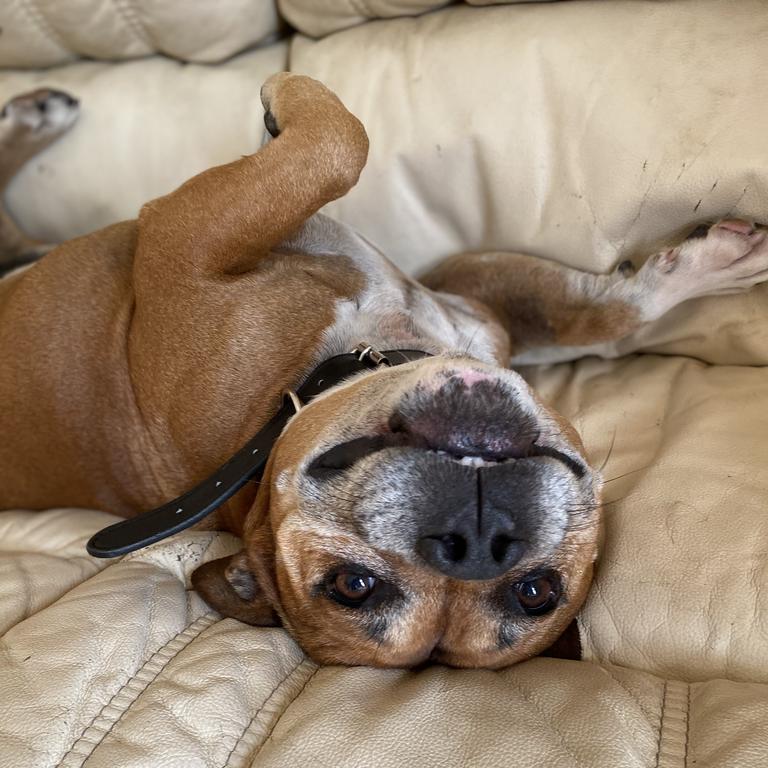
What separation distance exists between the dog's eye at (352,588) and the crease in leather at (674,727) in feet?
2.27

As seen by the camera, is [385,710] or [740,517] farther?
[740,517]

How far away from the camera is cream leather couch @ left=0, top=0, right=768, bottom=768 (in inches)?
61.3

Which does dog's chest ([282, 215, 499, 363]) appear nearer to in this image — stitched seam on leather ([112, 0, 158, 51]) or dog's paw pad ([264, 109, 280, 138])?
dog's paw pad ([264, 109, 280, 138])

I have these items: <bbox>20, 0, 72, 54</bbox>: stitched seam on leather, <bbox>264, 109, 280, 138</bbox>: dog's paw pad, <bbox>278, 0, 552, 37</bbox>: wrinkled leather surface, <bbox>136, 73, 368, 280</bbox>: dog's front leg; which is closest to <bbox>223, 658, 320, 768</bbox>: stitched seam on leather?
<bbox>136, 73, 368, 280</bbox>: dog's front leg

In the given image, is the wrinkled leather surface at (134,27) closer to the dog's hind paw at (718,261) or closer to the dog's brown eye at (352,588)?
the dog's hind paw at (718,261)

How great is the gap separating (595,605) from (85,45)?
2.89 m

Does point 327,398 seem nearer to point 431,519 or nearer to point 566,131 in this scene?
point 431,519

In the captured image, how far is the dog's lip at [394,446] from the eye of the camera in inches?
64.3

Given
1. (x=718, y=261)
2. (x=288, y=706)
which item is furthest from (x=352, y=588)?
(x=718, y=261)

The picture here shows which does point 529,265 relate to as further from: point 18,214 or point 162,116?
point 18,214

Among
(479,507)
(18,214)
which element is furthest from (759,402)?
(18,214)

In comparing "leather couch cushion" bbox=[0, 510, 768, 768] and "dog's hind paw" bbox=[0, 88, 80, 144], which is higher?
"dog's hind paw" bbox=[0, 88, 80, 144]

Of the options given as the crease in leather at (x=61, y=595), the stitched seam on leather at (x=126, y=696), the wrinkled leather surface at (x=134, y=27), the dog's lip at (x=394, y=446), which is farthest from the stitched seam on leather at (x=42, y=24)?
the stitched seam on leather at (x=126, y=696)

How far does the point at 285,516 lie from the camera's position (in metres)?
1.85
